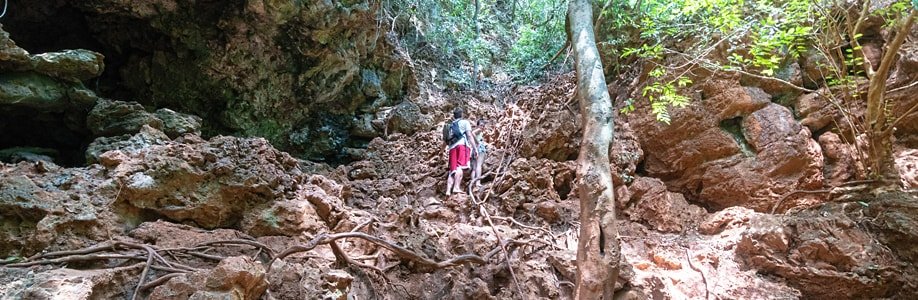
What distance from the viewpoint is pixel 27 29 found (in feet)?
18.3

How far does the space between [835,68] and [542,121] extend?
3.27 m

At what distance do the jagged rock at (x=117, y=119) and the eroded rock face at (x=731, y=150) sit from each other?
5.58m

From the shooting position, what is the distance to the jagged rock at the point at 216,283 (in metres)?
2.46

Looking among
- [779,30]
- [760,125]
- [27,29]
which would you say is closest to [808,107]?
[760,125]

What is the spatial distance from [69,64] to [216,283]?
334 centimetres

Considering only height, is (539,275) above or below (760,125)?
below

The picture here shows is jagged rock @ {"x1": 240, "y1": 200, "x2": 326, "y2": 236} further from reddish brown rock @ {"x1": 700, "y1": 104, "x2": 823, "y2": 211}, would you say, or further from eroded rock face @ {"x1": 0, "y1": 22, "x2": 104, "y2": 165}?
reddish brown rock @ {"x1": 700, "y1": 104, "x2": 823, "y2": 211}

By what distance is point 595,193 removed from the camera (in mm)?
3646

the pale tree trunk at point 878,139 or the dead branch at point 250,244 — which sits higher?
the pale tree trunk at point 878,139

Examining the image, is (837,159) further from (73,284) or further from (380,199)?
(73,284)

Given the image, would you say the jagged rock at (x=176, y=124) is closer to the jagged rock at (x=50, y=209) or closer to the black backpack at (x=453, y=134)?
the jagged rock at (x=50, y=209)

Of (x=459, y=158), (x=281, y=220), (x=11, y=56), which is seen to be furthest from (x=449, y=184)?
(x=11, y=56)

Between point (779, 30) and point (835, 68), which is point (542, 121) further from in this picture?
point (835, 68)

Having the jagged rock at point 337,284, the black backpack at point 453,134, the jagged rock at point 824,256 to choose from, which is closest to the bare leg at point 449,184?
the black backpack at point 453,134
